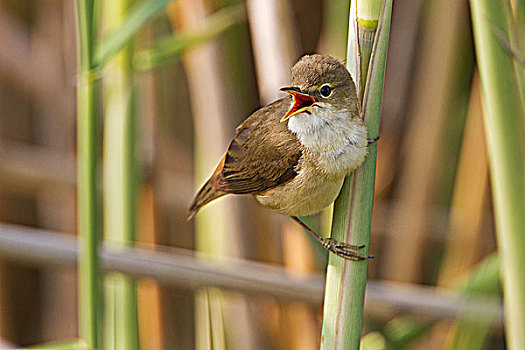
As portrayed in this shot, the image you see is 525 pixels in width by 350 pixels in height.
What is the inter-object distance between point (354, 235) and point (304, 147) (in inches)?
6.4

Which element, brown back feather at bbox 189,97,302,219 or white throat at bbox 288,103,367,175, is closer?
white throat at bbox 288,103,367,175

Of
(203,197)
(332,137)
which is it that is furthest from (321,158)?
(203,197)

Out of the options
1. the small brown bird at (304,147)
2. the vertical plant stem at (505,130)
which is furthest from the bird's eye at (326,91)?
the vertical plant stem at (505,130)

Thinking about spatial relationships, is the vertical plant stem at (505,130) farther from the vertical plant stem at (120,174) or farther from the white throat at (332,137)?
the vertical plant stem at (120,174)

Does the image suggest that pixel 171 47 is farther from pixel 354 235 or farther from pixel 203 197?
pixel 354 235

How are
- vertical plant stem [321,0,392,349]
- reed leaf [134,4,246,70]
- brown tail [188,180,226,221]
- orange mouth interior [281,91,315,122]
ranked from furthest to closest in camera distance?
1. reed leaf [134,4,246,70]
2. brown tail [188,180,226,221]
3. orange mouth interior [281,91,315,122]
4. vertical plant stem [321,0,392,349]

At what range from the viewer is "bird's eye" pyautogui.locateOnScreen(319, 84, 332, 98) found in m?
0.64

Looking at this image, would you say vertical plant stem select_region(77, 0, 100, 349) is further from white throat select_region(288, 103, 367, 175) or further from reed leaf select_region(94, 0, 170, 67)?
white throat select_region(288, 103, 367, 175)

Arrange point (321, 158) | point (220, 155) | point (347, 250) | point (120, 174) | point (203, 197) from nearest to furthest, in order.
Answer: point (347, 250) < point (321, 158) < point (203, 197) < point (120, 174) < point (220, 155)

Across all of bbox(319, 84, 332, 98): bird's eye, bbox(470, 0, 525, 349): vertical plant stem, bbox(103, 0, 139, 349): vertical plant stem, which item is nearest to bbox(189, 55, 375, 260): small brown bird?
bbox(319, 84, 332, 98): bird's eye

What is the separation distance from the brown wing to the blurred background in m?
0.28

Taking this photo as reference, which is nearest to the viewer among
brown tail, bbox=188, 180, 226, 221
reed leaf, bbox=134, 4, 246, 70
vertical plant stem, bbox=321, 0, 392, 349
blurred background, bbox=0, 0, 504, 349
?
vertical plant stem, bbox=321, 0, 392, 349

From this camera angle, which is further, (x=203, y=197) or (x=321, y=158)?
(x=203, y=197)

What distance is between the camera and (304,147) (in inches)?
27.4
